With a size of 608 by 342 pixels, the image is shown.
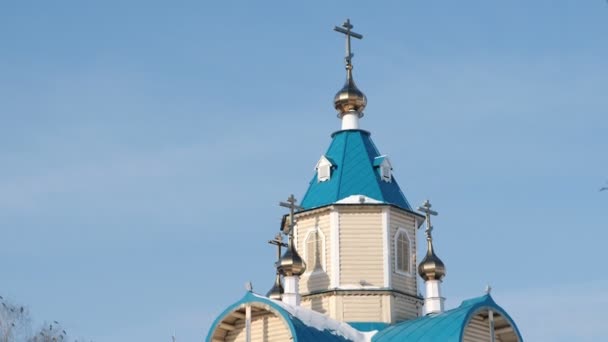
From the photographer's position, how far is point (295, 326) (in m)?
24.5

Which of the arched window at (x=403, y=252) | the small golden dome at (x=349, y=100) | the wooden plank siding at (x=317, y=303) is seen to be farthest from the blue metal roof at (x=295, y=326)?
the small golden dome at (x=349, y=100)

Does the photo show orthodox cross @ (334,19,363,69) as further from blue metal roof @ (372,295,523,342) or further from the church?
blue metal roof @ (372,295,523,342)

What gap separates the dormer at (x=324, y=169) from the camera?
2880 cm

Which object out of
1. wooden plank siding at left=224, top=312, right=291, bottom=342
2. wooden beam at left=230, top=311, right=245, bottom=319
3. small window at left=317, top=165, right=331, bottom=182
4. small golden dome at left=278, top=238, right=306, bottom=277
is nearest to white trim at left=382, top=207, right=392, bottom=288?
small window at left=317, top=165, right=331, bottom=182

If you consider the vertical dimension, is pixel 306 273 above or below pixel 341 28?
below

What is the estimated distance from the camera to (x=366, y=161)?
94.5 feet

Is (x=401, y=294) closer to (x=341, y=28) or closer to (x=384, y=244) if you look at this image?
(x=384, y=244)

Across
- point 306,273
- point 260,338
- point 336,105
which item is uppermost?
point 336,105

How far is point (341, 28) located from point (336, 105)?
1816mm

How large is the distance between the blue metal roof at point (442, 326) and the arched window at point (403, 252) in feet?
6.33

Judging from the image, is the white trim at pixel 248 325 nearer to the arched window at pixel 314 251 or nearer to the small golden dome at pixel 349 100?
the arched window at pixel 314 251

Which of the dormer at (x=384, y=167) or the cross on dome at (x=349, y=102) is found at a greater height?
the cross on dome at (x=349, y=102)

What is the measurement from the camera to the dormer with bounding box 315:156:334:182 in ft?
94.5

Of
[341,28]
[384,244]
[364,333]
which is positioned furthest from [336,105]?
[364,333]
